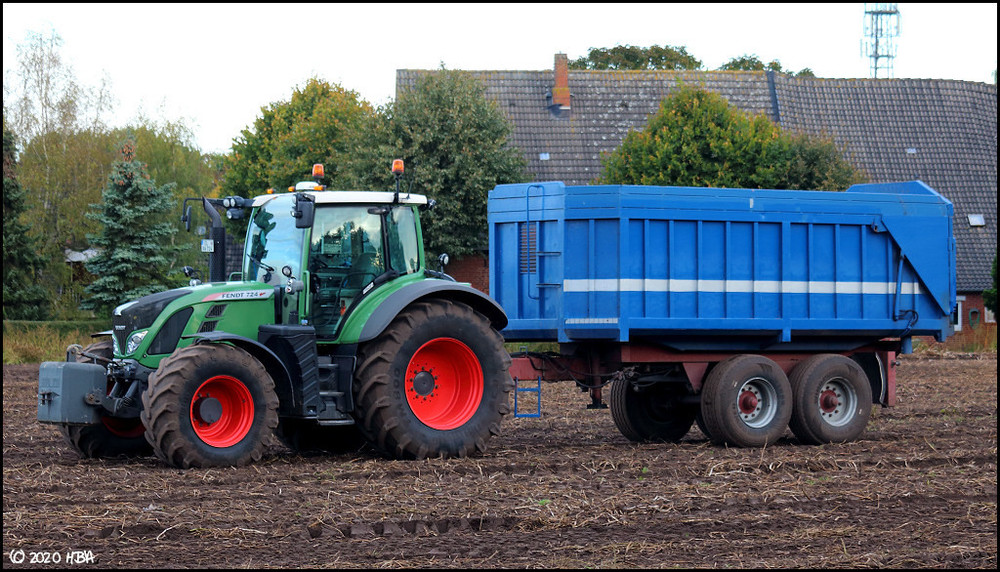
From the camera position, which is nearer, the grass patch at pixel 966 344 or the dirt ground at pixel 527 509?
the dirt ground at pixel 527 509

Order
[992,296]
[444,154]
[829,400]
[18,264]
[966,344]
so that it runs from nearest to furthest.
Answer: [829,400] → [444,154] → [18,264] → [966,344] → [992,296]

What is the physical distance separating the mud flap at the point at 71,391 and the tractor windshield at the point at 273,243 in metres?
1.77

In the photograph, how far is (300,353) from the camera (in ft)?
34.8

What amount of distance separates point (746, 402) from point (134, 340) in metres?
6.23

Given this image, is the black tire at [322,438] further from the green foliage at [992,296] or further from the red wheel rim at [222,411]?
the green foliage at [992,296]

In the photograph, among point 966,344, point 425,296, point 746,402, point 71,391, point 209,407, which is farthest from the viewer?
point 966,344

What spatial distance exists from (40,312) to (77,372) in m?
24.6

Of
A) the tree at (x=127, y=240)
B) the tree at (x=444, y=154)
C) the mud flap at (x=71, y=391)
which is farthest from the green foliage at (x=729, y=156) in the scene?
the mud flap at (x=71, y=391)

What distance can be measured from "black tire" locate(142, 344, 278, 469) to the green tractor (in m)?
0.01

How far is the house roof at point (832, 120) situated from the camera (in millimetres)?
34750

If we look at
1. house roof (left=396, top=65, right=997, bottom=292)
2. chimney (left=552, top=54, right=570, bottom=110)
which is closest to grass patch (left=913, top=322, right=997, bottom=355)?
house roof (left=396, top=65, right=997, bottom=292)

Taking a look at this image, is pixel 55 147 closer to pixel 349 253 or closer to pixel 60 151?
pixel 60 151

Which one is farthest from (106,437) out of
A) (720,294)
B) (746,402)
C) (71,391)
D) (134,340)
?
(746,402)

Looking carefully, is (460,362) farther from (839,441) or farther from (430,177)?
(430,177)
